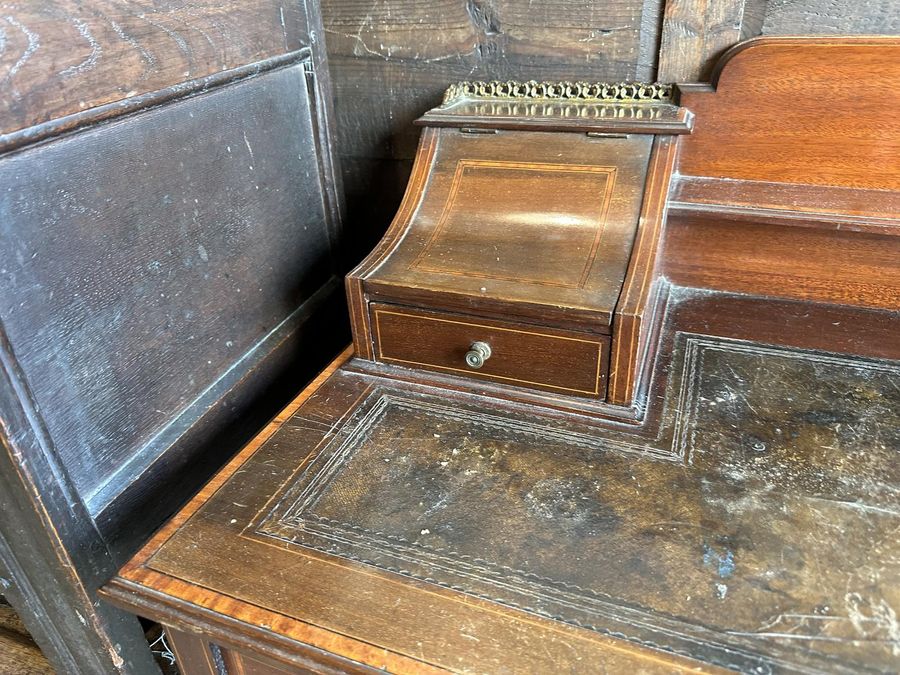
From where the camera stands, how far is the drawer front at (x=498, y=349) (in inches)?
40.2

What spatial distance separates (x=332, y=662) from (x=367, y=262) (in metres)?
0.64

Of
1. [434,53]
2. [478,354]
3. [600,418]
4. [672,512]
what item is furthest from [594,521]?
[434,53]

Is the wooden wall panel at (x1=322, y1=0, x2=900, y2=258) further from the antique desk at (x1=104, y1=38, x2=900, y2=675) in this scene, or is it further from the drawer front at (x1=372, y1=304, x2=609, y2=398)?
the drawer front at (x1=372, y1=304, x2=609, y2=398)

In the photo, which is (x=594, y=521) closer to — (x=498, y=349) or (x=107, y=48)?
(x=498, y=349)

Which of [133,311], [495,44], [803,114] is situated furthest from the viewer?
[495,44]

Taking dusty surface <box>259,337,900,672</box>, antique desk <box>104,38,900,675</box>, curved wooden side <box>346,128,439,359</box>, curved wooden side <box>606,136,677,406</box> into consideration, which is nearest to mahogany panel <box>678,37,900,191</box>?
antique desk <box>104,38,900,675</box>

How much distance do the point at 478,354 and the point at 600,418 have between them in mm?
212

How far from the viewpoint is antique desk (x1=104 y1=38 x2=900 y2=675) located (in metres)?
0.73

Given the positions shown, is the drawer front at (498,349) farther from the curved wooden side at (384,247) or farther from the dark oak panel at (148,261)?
the dark oak panel at (148,261)

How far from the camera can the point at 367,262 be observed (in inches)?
44.9

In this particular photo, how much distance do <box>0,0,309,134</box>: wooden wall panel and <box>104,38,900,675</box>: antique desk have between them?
0.38m

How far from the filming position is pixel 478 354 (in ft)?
3.47

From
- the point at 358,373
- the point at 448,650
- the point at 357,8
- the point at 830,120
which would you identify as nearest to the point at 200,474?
the point at 358,373

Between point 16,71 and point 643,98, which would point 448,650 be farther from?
point 643,98
